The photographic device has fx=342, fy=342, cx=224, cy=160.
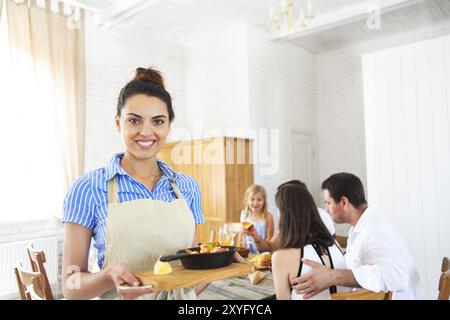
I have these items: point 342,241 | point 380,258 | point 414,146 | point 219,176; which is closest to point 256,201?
point 219,176

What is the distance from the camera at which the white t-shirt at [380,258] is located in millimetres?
622

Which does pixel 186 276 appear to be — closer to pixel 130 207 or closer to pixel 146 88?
pixel 130 207

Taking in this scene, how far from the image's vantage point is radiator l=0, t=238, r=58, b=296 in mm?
1318

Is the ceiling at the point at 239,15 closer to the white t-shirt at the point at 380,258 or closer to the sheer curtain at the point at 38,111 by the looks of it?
the sheer curtain at the point at 38,111

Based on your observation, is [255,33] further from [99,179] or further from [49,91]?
[99,179]

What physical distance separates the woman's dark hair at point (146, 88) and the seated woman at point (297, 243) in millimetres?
416

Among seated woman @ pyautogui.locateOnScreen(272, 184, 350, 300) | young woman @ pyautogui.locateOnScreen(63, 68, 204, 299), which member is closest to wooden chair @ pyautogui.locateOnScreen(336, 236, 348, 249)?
seated woman @ pyautogui.locateOnScreen(272, 184, 350, 300)

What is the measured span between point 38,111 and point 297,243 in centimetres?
101

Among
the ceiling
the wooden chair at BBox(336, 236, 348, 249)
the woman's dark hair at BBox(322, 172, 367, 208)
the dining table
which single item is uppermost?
the ceiling

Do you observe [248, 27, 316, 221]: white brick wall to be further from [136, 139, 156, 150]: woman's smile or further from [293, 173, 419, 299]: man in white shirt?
[136, 139, 156, 150]: woman's smile

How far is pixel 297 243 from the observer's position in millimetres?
721

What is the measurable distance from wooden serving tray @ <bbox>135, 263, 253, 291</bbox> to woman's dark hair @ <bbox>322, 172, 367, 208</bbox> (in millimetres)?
515

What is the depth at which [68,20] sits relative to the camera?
4.22 feet
